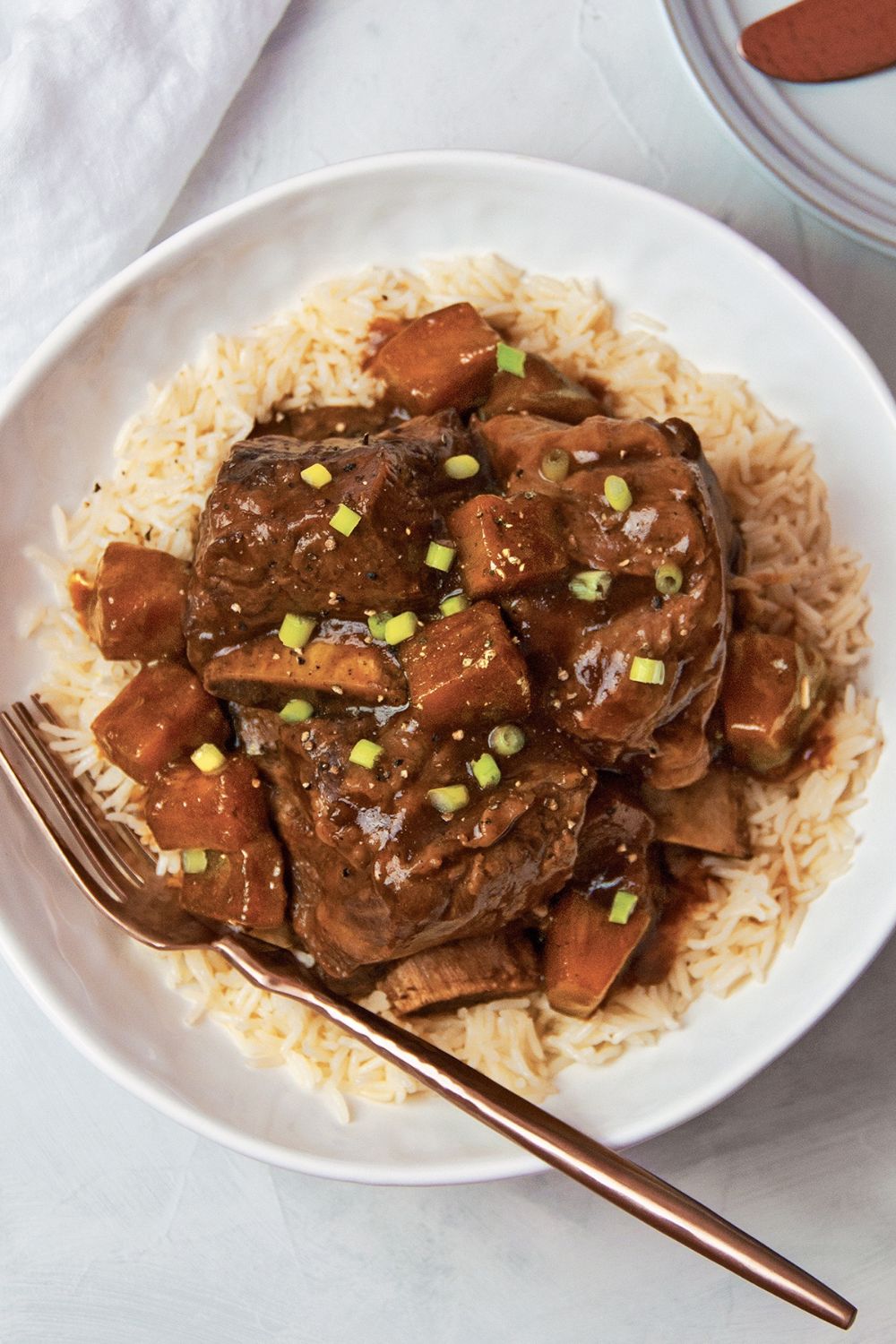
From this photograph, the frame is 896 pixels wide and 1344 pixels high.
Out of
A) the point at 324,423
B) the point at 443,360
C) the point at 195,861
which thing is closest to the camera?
the point at 195,861

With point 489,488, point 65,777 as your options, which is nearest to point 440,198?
point 489,488

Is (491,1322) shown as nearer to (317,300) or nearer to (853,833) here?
(853,833)

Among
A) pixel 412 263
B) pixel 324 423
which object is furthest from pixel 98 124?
pixel 324 423

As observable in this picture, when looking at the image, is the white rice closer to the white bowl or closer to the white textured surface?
the white bowl

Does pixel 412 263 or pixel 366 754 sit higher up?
pixel 412 263

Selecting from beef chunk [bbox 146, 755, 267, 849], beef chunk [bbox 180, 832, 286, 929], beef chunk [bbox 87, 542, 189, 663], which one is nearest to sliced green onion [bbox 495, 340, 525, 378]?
beef chunk [bbox 87, 542, 189, 663]

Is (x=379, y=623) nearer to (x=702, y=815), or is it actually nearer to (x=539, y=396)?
(x=539, y=396)

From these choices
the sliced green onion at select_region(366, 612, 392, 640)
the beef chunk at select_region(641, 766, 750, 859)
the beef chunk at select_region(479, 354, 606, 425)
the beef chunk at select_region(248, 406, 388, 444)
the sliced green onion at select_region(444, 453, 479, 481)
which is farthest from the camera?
the beef chunk at select_region(248, 406, 388, 444)

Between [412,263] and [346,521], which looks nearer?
[346,521]
